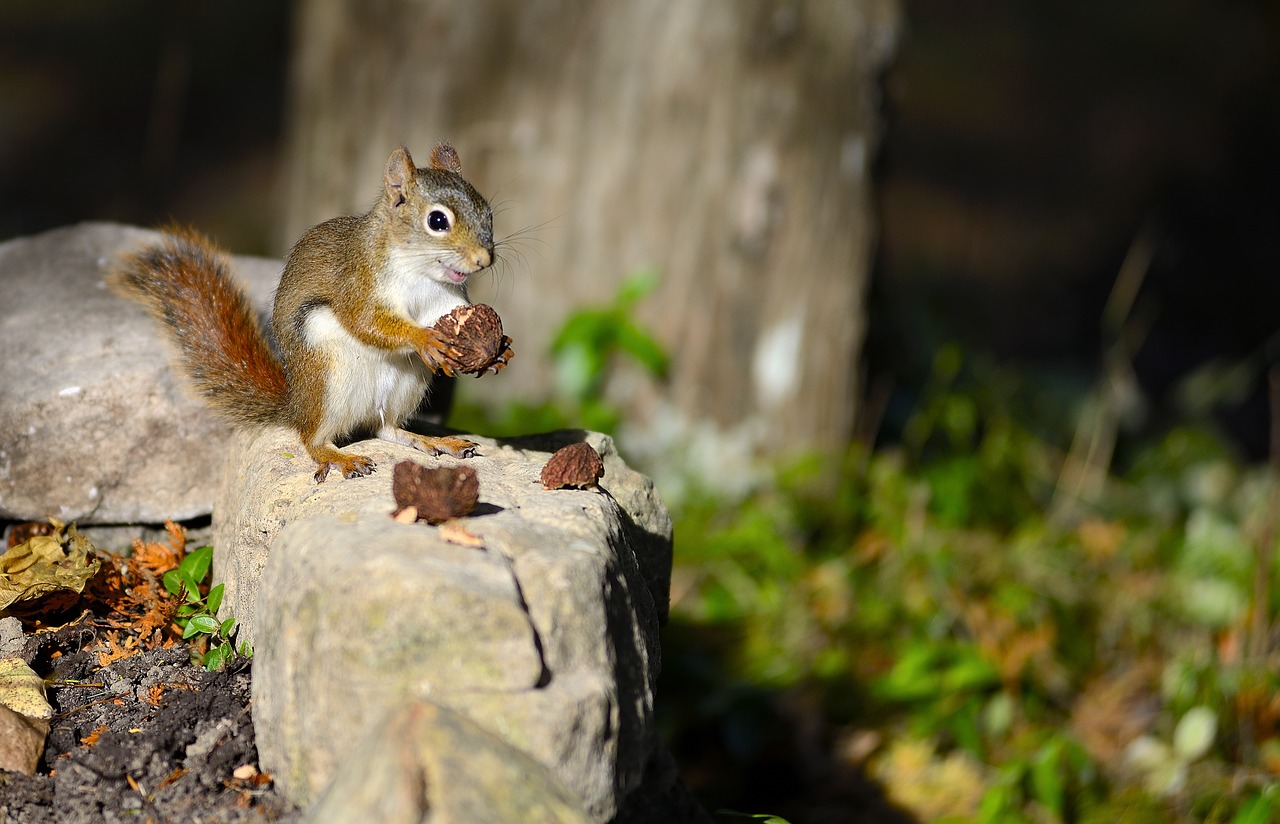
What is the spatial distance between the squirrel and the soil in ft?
1.41

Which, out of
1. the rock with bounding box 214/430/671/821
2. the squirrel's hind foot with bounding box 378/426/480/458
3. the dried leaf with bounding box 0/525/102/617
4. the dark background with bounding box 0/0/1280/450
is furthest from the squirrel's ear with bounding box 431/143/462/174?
the dark background with bounding box 0/0/1280/450

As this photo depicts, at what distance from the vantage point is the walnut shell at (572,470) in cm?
184

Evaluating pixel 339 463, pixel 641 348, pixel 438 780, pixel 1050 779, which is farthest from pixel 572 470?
pixel 641 348

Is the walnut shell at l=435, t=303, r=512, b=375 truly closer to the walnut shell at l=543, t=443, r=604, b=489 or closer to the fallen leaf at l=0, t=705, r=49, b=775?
the walnut shell at l=543, t=443, r=604, b=489

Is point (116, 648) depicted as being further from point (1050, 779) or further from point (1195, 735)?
point (1195, 735)

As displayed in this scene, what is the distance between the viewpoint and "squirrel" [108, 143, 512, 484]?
2.07 metres

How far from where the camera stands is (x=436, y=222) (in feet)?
6.79

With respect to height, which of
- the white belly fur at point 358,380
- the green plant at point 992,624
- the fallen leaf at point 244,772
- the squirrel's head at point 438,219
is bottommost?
the green plant at point 992,624

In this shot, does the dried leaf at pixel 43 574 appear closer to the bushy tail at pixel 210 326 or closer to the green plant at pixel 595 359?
the bushy tail at pixel 210 326

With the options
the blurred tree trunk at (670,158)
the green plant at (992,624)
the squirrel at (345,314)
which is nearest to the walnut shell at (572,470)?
the squirrel at (345,314)

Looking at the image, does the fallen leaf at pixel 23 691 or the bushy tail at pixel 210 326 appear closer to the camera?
the fallen leaf at pixel 23 691

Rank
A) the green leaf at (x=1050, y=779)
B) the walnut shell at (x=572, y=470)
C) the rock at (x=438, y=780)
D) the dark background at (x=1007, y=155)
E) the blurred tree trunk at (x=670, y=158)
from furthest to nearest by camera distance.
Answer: the dark background at (x=1007, y=155) → the blurred tree trunk at (x=670, y=158) → the green leaf at (x=1050, y=779) → the walnut shell at (x=572, y=470) → the rock at (x=438, y=780)

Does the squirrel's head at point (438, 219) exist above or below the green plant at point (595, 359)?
above

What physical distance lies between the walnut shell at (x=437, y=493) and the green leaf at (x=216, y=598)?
49 centimetres
